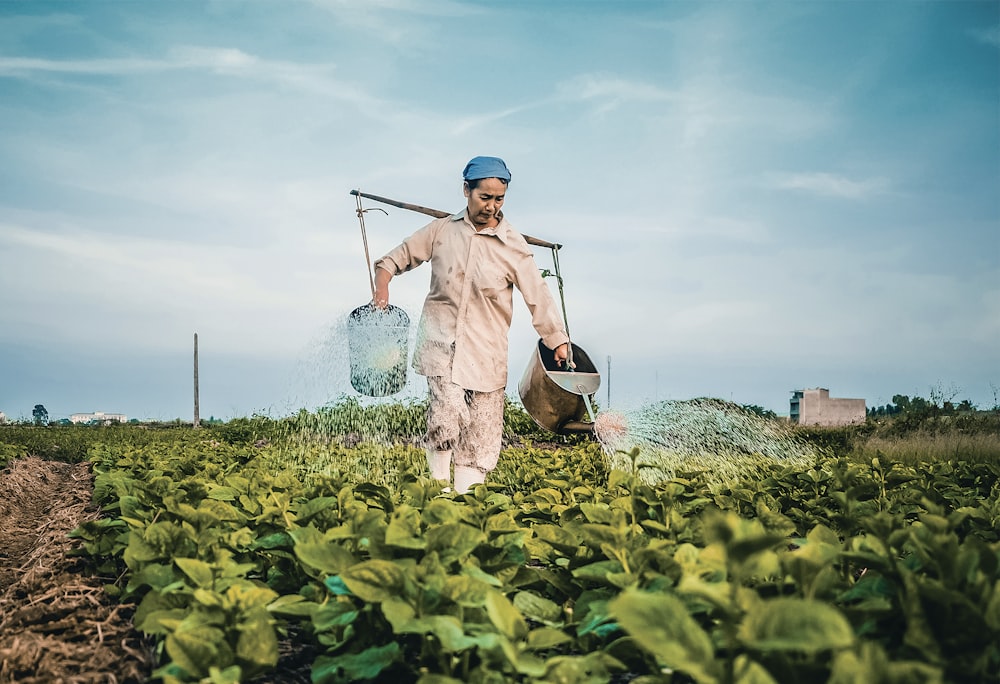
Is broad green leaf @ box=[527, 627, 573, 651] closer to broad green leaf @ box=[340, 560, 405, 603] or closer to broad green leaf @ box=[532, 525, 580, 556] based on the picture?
broad green leaf @ box=[340, 560, 405, 603]

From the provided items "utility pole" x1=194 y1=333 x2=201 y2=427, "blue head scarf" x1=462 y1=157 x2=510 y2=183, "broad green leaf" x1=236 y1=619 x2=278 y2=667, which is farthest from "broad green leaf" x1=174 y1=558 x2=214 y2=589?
"utility pole" x1=194 y1=333 x2=201 y2=427

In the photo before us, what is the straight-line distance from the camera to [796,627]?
1084 millimetres

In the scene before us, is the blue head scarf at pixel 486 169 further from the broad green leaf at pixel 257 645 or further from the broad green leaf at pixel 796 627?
the broad green leaf at pixel 796 627

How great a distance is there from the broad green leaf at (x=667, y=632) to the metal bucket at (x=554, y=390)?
4.49 metres

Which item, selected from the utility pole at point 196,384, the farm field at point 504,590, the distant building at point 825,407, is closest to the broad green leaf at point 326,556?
the farm field at point 504,590

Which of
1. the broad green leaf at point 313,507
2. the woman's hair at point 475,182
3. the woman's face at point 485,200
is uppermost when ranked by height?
the woman's hair at point 475,182

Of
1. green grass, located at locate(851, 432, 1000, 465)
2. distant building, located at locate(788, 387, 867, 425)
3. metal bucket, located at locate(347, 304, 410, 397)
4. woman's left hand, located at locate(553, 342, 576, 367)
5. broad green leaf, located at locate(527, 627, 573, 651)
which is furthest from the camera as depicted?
distant building, located at locate(788, 387, 867, 425)

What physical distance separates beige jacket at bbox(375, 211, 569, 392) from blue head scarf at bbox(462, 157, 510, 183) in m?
0.35

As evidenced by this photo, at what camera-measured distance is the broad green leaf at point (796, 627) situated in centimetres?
105

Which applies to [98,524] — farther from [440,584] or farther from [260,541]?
[440,584]

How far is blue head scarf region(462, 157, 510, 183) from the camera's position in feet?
17.2

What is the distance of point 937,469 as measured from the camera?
4.64m

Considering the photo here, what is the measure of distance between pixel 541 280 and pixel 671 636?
4.73m

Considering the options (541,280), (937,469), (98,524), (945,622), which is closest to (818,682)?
(945,622)
